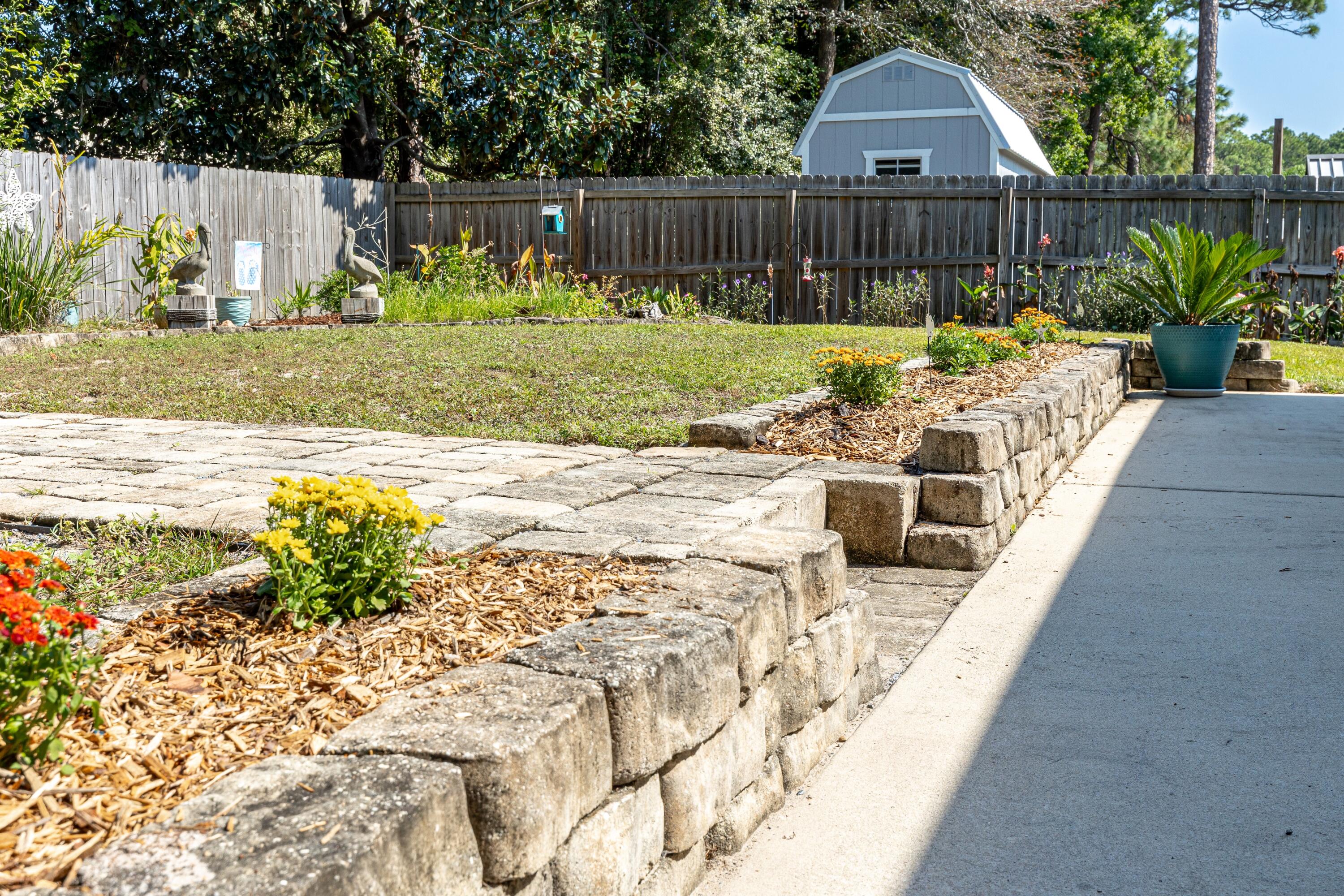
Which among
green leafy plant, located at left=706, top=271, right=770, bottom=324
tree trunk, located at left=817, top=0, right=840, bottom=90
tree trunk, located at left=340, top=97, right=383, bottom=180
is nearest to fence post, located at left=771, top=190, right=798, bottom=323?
green leafy plant, located at left=706, top=271, right=770, bottom=324

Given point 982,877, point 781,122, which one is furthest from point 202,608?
point 781,122

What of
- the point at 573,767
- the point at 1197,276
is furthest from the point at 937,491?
the point at 1197,276

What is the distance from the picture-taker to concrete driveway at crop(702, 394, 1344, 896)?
2389 millimetres

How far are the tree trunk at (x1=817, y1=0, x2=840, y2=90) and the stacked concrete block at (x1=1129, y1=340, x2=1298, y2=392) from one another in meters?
13.7

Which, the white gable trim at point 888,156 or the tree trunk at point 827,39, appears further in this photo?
the tree trunk at point 827,39

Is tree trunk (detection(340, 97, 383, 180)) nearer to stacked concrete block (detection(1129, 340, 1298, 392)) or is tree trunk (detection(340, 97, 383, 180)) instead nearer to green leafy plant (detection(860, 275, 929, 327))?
green leafy plant (detection(860, 275, 929, 327))

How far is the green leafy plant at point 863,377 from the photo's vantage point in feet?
19.0

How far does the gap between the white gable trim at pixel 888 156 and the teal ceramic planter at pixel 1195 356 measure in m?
10.5

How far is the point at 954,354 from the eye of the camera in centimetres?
715

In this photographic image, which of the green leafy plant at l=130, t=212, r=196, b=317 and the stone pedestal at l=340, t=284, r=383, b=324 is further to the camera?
the stone pedestal at l=340, t=284, r=383, b=324

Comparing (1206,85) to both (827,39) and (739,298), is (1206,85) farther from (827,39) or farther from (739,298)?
(739,298)

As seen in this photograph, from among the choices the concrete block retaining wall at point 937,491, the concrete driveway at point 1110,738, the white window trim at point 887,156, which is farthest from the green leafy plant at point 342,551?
the white window trim at point 887,156

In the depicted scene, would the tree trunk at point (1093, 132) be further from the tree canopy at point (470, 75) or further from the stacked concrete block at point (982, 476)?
the stacked concrete block at point (982, 476)

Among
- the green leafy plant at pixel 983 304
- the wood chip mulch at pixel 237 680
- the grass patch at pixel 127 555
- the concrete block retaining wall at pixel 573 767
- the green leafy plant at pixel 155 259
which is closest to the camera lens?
the concrete block retaining wall at pixel 573 767
